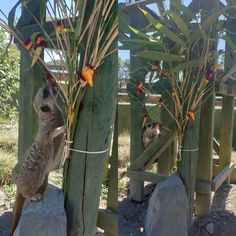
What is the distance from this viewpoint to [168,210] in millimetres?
1791

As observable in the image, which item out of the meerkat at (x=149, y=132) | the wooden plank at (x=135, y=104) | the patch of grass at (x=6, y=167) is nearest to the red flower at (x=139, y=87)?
the wooden plank at (x=135, y=104)

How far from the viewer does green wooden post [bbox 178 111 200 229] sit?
185cm

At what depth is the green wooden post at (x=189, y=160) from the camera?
1849mm

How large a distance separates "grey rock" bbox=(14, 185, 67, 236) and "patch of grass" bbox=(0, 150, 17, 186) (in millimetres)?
1680

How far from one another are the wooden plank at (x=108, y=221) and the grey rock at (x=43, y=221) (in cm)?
27

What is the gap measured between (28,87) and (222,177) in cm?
168

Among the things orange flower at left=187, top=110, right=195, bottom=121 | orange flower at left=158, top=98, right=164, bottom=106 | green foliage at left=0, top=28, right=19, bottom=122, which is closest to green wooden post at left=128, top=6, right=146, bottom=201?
orange flower at left=158, top=98, right=164, bottom=106

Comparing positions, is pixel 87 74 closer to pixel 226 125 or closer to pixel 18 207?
pixel 18 207

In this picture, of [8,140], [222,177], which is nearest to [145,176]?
[222,177]

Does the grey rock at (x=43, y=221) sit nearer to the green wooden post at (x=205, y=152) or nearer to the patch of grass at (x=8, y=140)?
the green wooden post at (x=205, y=152)

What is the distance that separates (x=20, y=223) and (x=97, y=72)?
0.54 m

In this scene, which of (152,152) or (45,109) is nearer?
(45,109)

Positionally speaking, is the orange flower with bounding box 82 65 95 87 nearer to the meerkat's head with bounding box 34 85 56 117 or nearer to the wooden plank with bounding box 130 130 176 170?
the meerkat's head with bounding box 34 85 56 117

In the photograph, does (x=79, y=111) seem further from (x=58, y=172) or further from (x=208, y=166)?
(x=208, y=166)
